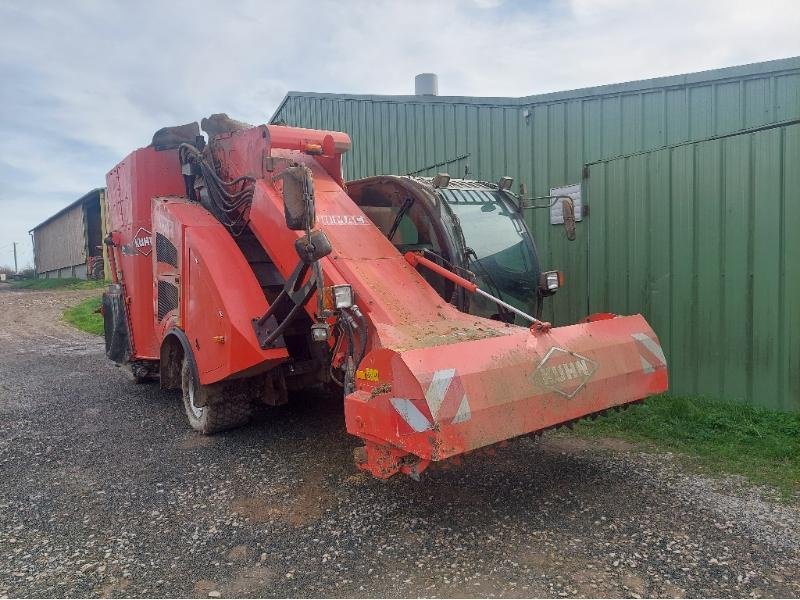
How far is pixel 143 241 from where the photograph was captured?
21.8 feet

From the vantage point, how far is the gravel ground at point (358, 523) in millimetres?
3100

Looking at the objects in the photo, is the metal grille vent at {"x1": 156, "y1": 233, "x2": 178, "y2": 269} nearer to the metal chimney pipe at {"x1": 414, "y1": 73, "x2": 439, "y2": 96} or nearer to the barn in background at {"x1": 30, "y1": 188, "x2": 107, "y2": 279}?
the metal chimney pipe at {"x1": 414, "y1": 73, "x2": 439, "y2": 96}

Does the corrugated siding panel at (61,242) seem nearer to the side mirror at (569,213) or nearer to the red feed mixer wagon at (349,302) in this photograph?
the red feed mixer wagon at (349,302)

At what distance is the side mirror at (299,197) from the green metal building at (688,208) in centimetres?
412

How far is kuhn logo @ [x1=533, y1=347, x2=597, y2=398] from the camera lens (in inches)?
142

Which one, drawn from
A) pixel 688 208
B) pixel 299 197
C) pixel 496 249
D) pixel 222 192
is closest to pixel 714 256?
pixel 688 208

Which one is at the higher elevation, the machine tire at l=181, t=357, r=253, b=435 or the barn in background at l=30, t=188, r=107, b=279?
the barn in background at l=30, t=188, r=107, b=279

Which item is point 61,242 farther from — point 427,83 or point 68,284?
point 427,83

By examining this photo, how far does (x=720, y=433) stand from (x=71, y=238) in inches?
1177

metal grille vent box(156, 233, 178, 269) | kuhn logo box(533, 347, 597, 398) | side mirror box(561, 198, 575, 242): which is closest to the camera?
kuhn logo box(533, 347, 597, 398)

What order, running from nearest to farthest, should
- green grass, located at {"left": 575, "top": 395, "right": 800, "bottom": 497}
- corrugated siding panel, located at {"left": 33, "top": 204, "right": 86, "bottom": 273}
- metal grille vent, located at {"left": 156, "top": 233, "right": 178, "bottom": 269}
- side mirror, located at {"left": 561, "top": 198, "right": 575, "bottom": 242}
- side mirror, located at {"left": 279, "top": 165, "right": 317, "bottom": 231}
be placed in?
side mirror, located at {"left": 279, "top": 165, "right": 317, "bottom": 231}, green grass, located at {"left": 575, "top": 395, "right": 800, "bottom": 497}, side mirror, located at {"left": 561, "top": 198, "right": 575, "bottom": 242}, metal grille vent, located at {"left": 156, "top": 233, "right": 178, "bottom": 269}, corrugated siding panel, located at {"left": 33, "top": 204, "right": 86, "bottom": 273}

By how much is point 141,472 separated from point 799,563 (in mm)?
4320

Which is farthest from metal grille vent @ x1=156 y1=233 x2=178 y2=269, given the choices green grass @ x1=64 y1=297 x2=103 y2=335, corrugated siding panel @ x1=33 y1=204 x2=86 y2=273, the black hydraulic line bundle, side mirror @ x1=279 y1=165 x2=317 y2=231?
corrugated siding panel @ x1=33 y1=204 x2=86 y2=273

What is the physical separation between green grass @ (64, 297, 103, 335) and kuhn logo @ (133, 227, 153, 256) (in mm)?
7668
